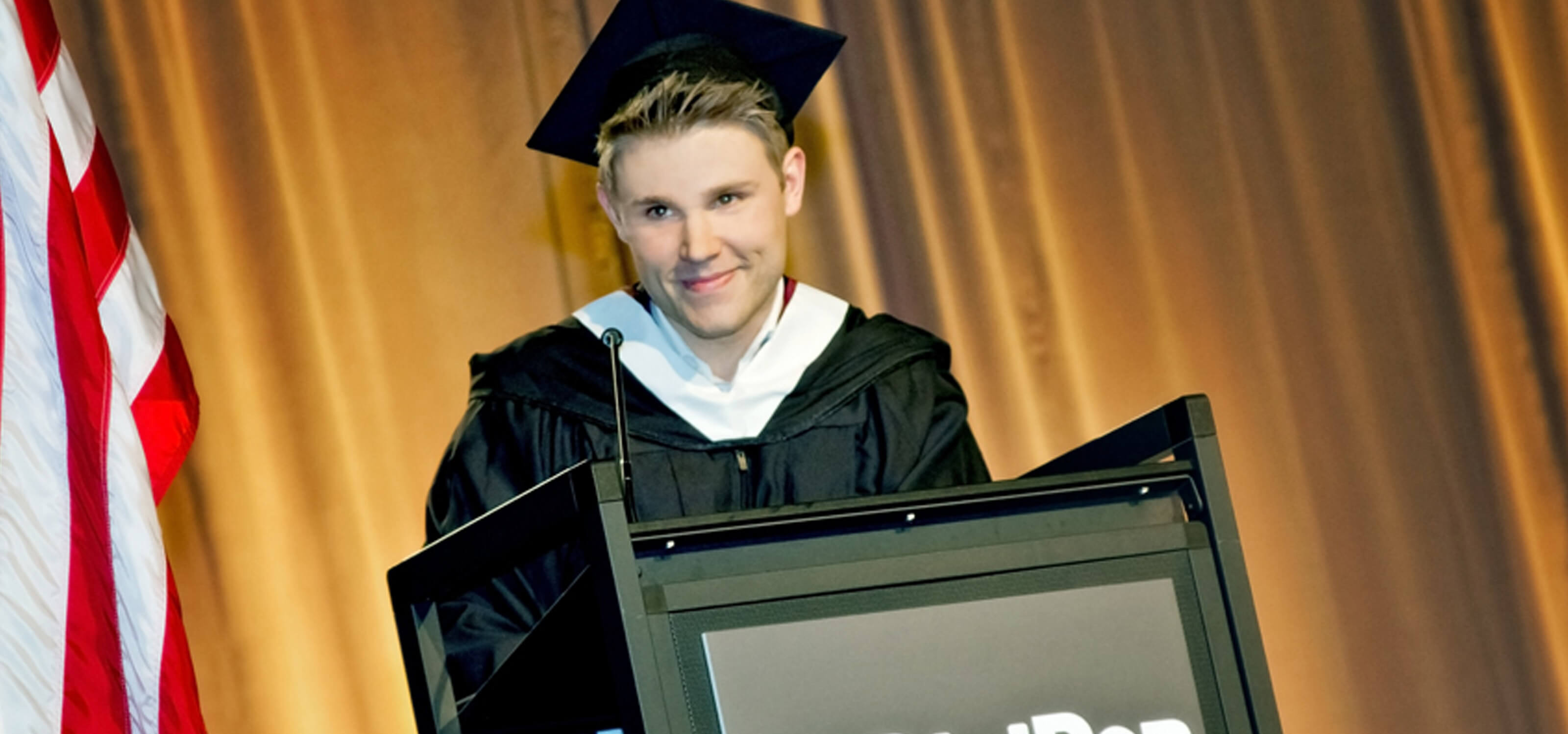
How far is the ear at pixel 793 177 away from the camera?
7.35 feet

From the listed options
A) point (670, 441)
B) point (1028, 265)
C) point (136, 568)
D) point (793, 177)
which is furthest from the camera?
point (1028, 265)

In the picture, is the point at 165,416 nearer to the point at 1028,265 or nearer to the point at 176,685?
the point at 176,685

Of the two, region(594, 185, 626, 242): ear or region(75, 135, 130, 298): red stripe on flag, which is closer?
region(594, 185, 626, 242): ear

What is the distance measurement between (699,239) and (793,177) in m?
0.26

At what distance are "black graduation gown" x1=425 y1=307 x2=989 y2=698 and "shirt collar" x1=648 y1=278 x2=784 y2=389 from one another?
0.09 meters

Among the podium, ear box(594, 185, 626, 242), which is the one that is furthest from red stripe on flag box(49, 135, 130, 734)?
ear box(594, 185, 626, 242)

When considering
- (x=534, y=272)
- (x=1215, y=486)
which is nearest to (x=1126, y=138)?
(x=534, y=272)

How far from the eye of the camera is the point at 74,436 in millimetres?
1962

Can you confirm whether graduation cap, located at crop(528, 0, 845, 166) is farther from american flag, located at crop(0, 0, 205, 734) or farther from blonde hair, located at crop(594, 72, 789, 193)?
american flag, located at crop(0, 0, 205, 734)

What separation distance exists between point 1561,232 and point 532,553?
2768 millimetres

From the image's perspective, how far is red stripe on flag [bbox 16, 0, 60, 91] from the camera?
2236mm

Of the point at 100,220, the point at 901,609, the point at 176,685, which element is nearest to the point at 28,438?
the point at 176,685

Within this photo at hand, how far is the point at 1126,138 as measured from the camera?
130 inches

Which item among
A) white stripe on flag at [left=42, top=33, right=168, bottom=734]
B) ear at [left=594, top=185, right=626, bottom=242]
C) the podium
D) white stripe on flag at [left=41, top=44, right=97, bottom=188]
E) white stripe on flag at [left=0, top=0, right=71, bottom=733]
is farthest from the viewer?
white stripe on flag at [left=41, top=44, right=97, bottom=188]
